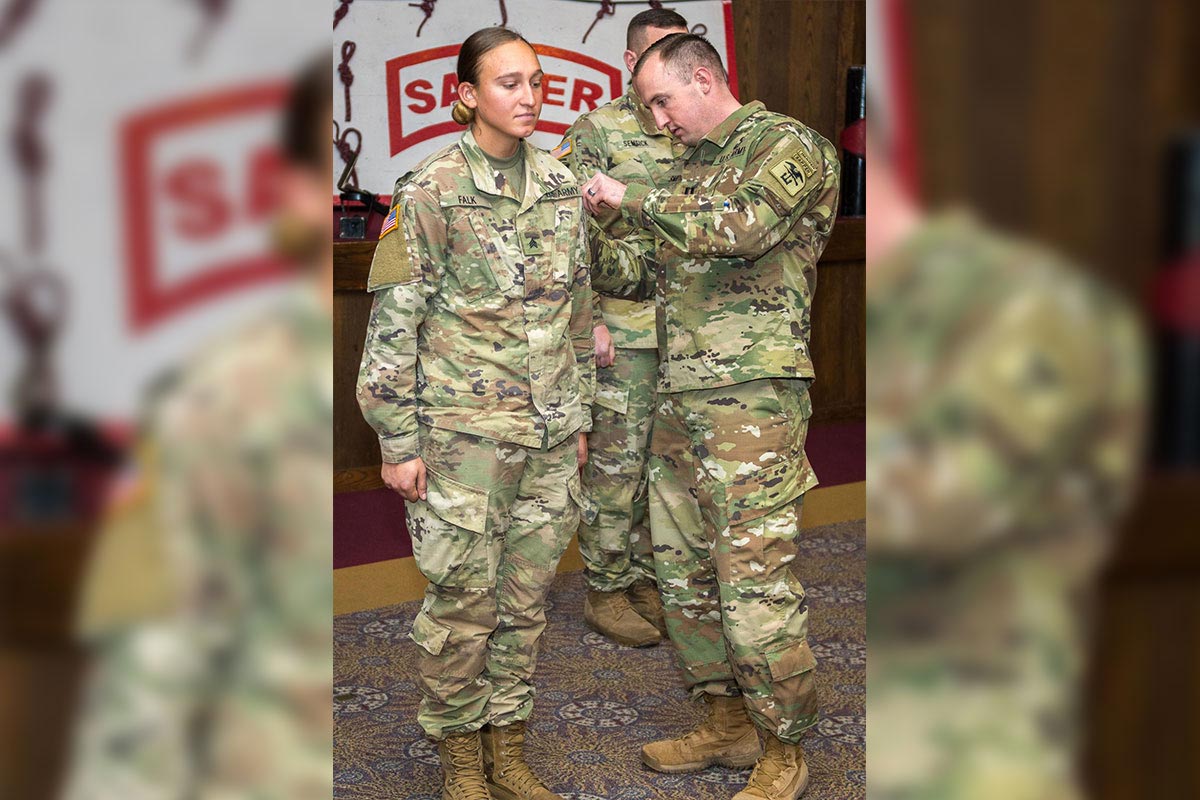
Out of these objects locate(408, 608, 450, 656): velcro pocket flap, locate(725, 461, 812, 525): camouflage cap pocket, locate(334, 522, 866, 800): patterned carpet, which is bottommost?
locate(334, 522, 866, 800): patterned carpet

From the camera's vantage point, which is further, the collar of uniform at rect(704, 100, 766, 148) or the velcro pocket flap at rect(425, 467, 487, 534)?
the collar of uniform at rect(704, 100, 766, 148)

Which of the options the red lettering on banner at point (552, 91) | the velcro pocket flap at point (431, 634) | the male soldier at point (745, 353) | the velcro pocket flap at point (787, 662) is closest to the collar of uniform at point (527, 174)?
the male soldier at point (745, 353)

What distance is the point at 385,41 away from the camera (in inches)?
188

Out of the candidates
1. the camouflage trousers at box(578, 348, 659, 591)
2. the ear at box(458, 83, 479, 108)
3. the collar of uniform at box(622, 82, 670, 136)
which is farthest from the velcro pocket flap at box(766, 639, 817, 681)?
the collar of uniform at box(622, 82, 670, 136)

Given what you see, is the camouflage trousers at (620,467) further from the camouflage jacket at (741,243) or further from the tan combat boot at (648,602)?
the camouflage jacket at (741,243)
